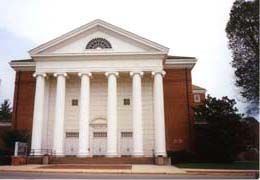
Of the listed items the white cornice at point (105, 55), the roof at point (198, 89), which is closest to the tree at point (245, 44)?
the white cornice at point (105, 55)

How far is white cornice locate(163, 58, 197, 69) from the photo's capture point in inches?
1085

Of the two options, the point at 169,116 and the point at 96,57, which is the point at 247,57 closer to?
the point at 169,116

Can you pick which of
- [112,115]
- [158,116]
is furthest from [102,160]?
[158,116]

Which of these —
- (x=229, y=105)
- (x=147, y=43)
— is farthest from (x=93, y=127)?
(x=229, y=105)

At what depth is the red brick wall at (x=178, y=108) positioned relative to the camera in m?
26.5

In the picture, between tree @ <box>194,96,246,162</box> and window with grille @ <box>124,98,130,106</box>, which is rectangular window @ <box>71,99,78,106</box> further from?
tree @ <box>194,96,246,162</box>

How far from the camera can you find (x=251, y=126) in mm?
23281

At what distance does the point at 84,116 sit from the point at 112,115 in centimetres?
216

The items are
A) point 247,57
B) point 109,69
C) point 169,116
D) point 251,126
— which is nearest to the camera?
point 247,57

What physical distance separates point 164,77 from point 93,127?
7.43 meters

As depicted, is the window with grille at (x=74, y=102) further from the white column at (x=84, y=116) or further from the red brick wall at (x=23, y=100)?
the red brick wall at (x=23, y=100)

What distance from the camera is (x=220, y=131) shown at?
74.1 feet

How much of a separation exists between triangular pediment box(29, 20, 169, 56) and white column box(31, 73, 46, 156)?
248 cm

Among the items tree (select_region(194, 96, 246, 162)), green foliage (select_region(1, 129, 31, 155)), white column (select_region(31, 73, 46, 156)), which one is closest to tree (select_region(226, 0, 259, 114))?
tree (select_region(194, 96, 246, 162))
